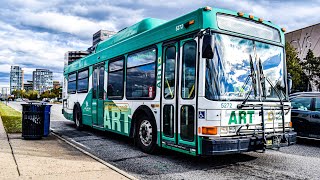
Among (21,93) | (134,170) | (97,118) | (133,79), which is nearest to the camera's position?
(134,170)

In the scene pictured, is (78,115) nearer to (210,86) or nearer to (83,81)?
(83,81)

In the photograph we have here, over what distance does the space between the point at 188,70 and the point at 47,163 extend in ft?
11.6

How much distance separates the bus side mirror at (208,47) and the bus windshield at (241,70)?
11.0 inches

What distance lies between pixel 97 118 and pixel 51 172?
17.7 ft

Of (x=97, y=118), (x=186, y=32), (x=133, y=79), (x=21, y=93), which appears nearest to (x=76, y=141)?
(x=97, y=118)

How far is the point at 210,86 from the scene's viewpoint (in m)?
5.85

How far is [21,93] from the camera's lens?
171125 millimetres

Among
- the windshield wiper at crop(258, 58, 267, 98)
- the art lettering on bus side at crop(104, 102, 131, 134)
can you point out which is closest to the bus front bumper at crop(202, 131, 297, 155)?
the windshield wiper at crop(258, 58, 267, 98)

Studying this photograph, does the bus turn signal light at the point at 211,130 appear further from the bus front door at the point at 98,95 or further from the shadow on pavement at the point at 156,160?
the bus front door at the point at 98,95

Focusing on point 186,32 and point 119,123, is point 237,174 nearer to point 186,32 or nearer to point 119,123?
point 186,32

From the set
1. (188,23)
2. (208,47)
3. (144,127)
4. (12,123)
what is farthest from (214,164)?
(12,123)

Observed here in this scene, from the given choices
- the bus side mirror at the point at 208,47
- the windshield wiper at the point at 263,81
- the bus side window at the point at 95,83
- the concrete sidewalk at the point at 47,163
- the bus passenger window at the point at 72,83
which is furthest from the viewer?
the bus passenger window at the point at 72,83

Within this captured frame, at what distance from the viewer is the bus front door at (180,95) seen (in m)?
6.15

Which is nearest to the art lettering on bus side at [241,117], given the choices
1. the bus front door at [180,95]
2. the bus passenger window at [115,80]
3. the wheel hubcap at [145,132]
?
the bus front door at [180,95]
